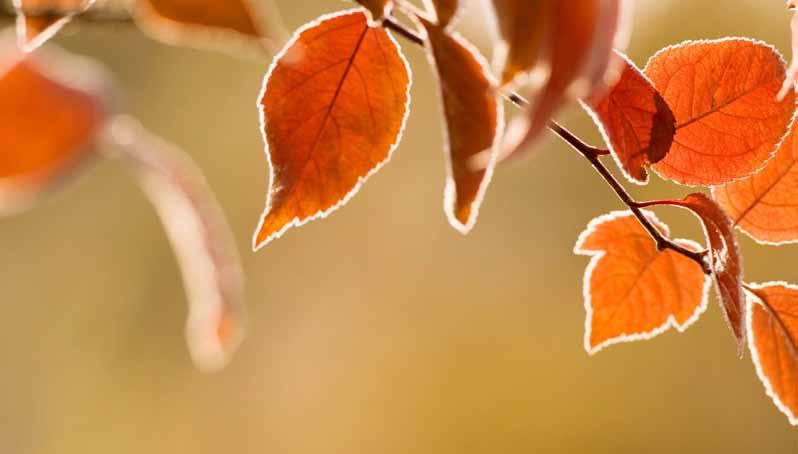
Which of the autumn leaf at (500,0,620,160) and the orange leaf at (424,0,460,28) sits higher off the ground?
the autumn leaf at (500,0,620,160)

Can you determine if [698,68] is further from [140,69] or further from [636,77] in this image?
[140,69]

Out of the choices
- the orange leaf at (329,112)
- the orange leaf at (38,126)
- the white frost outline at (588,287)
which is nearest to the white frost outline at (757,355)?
the white frost outline at (588,287)

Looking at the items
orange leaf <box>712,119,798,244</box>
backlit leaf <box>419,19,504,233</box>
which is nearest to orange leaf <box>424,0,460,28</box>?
backlit leaf <box>419,19,504,233</box>

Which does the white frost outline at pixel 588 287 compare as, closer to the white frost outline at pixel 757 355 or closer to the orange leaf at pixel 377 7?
the white frost outline at pixel 757 355

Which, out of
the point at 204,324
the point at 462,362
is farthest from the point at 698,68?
the point at 462,362

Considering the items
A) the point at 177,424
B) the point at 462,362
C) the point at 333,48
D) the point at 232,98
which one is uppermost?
the point at 333,48

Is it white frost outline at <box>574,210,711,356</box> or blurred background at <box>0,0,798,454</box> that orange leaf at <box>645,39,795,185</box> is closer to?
white frost outline at <box>574,210,711,356</box>
